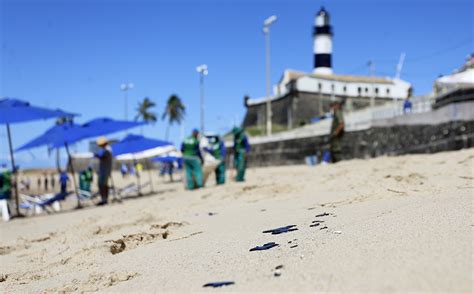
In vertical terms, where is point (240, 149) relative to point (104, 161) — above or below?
above

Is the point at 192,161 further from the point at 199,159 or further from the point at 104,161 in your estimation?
the point at 104,161

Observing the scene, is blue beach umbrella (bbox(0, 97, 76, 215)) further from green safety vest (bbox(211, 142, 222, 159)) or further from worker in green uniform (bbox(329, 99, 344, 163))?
worker in green uniform (bbox(329, 99, 344, 163))

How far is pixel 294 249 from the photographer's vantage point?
2.23 metres

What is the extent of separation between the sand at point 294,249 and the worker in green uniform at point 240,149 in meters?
5.40

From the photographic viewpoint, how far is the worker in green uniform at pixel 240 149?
10352 millimetres

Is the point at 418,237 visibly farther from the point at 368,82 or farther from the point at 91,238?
the point at 368,82

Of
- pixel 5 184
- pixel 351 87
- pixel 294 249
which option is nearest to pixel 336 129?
pixel 5 184

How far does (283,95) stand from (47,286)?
53584 mm

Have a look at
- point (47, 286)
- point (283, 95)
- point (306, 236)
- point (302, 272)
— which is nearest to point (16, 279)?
point (47, 286)

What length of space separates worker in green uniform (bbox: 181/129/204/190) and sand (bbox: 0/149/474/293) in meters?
5.09

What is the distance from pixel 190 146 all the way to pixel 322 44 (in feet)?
192

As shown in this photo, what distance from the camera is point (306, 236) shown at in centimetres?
251

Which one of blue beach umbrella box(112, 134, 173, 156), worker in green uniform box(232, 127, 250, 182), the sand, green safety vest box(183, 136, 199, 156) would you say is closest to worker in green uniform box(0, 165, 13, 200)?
blue beach umbrella box(112, 134, 173, 156)

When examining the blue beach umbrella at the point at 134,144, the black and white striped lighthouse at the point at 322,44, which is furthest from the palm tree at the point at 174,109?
the blue beach umbrella at the point at 134,144
